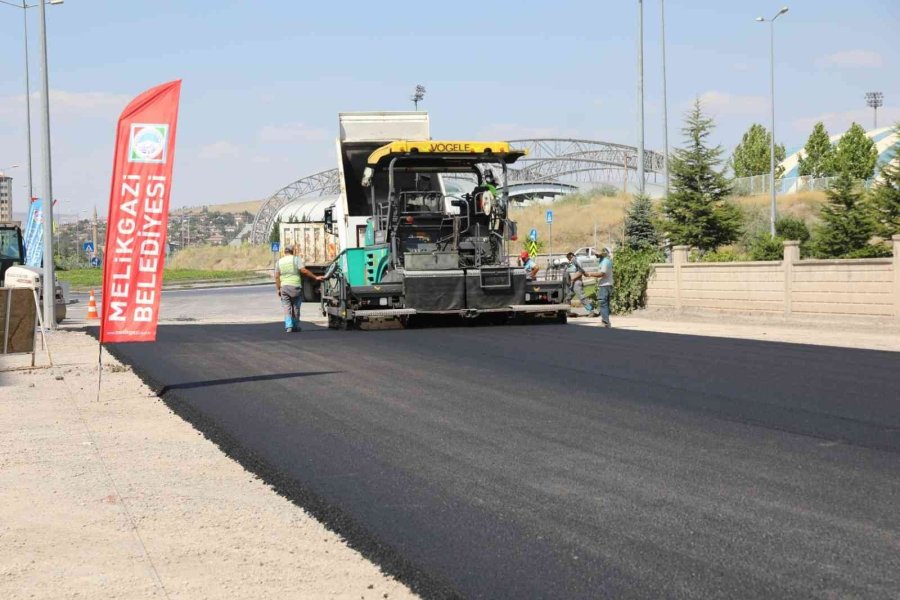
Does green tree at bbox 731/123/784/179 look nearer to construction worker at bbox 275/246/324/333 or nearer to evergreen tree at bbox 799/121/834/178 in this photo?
evergreen tree at bbox 799/121/834/178

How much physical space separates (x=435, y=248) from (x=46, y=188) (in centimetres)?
968

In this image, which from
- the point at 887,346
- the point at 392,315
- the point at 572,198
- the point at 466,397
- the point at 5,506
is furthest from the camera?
the point at 572,198

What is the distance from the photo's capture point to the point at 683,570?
486cm

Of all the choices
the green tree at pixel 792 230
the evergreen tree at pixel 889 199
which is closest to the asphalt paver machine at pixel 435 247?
the evergreen tree at pixel 889 199

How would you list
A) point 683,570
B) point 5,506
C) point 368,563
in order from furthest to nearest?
point 5,506, point 368,563, point 683,570

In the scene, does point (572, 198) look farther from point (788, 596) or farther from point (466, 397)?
point (788, 596)

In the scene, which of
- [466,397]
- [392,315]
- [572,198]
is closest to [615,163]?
[572,198]

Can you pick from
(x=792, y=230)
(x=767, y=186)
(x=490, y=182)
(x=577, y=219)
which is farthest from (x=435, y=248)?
(x=577, y=219)

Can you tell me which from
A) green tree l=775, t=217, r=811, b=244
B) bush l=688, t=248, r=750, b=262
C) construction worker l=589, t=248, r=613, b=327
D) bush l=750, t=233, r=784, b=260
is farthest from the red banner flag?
green tree l=775, t=217, r=811, b=244

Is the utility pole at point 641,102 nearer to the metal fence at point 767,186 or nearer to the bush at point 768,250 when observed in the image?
the bush at point 768,250

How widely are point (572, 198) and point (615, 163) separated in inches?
971

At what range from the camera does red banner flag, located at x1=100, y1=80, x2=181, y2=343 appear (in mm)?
11656

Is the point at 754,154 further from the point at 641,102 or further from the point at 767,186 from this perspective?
the point at 641,102

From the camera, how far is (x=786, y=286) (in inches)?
897
